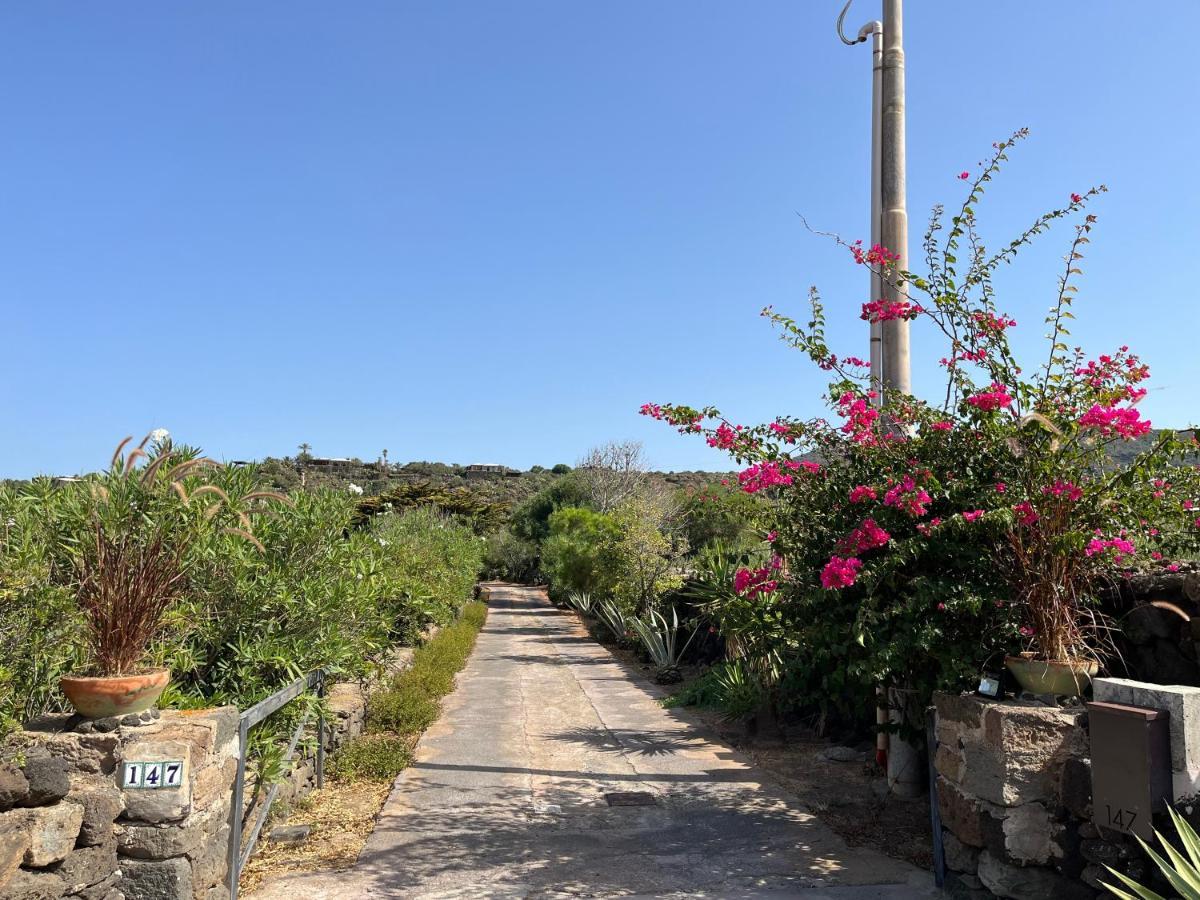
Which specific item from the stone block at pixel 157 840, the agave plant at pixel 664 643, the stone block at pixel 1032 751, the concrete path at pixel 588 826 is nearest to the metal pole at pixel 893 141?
the stone block at pixel 1032 751

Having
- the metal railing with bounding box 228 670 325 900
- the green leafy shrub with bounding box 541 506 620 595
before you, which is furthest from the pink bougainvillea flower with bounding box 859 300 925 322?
the green leafy shrub with bounding box 541 506 620 595

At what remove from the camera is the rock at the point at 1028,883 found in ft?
12.2

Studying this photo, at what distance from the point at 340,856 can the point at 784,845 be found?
2537 mm

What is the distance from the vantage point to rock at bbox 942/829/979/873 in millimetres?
4055

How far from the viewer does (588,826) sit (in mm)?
Result: 5340

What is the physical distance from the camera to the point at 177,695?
4254 millimetres

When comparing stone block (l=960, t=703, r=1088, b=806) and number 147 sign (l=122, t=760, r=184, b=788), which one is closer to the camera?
number 147 sign (l=122, t=760, r=184, b=788)

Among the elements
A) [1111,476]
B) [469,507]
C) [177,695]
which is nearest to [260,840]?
[177,695]

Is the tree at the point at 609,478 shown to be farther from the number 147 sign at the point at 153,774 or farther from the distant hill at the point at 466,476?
the number 147 sign at the point at 153,774

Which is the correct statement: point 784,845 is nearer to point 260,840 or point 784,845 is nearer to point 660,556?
point 260,840

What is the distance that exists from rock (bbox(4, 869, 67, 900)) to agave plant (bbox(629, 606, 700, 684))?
9.28 metres

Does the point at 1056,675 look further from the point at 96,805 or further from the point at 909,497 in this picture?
the point at 96,805

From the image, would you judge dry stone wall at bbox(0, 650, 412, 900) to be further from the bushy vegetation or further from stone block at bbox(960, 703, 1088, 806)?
stone block at bbox(960, 703, 1088, 806)

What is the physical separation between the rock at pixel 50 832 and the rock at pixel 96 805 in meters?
0.08
